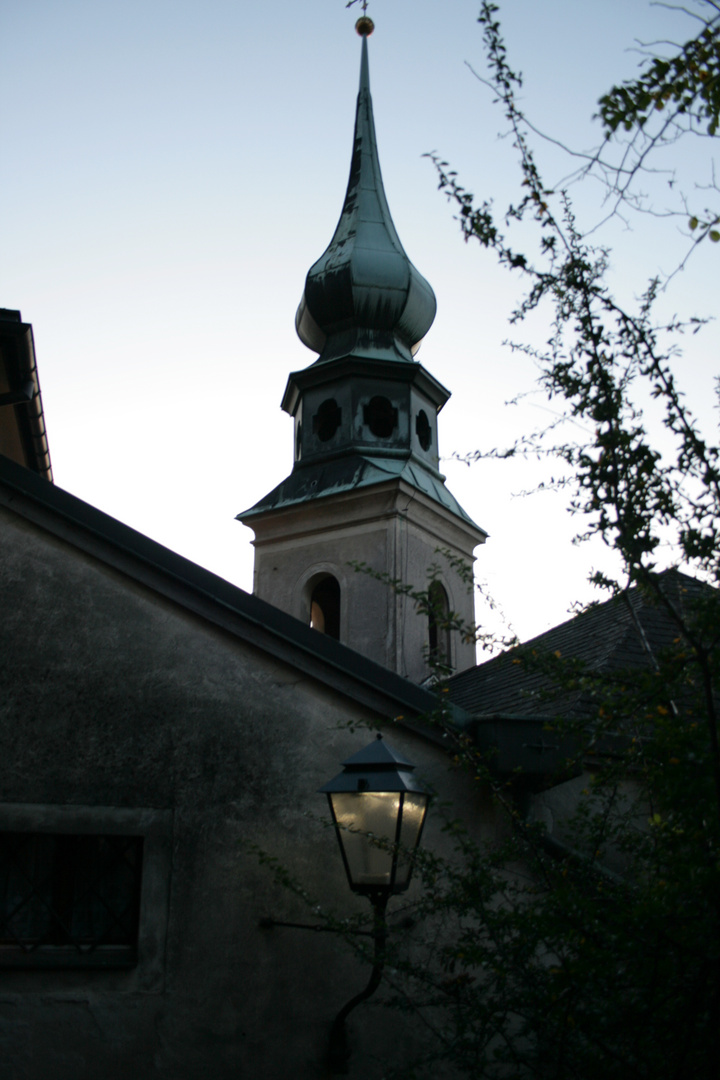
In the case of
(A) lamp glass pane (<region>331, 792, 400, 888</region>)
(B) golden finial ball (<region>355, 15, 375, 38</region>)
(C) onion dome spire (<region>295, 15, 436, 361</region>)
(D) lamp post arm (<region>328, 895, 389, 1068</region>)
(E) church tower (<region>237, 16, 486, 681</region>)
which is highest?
(B) golden finial ball (<region>355, 15, 375, 38</region>)

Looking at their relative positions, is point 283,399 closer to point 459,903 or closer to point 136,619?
point 136,619

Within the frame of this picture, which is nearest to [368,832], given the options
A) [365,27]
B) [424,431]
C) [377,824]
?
[377,824]

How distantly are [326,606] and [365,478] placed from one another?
2.99 m

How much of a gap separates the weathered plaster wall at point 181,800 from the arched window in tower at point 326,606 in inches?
446

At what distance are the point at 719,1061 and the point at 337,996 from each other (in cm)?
317

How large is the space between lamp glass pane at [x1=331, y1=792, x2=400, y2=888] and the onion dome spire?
43.7ft

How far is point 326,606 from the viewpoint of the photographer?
17984mm

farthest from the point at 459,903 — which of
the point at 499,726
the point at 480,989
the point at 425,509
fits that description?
the point at 425,509

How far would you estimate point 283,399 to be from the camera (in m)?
19.1

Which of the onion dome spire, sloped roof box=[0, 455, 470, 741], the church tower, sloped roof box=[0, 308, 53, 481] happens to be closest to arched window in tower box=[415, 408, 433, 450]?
the church tower

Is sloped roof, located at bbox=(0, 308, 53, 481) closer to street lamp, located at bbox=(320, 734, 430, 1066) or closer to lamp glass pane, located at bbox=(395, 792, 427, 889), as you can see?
street lamp, located at bbox=(320, 734, 430, 1066)

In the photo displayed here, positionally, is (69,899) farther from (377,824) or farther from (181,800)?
(377,824)

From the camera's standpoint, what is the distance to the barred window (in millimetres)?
5262

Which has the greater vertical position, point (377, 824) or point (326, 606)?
point (326, 606)
